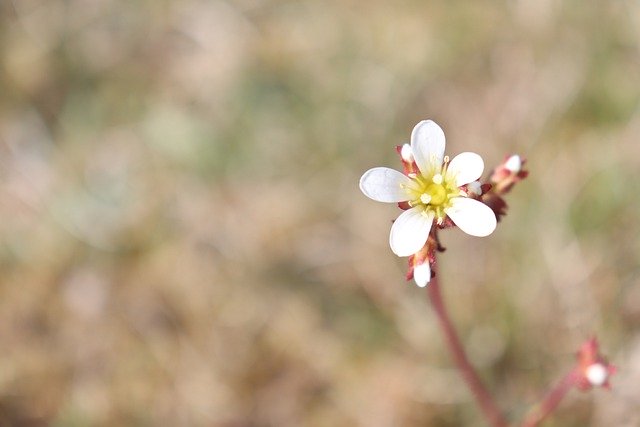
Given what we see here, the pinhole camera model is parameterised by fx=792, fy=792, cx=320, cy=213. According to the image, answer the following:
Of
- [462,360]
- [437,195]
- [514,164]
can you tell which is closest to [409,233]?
[437,195]

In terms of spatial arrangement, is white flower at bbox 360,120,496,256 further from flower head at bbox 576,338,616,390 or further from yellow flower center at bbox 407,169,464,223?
flower head at bbox 576,338,616,390

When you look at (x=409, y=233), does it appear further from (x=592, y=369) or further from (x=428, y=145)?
(x=592, y=369)

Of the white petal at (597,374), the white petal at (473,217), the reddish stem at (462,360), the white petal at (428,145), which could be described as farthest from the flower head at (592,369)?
the white petal at (428,145)

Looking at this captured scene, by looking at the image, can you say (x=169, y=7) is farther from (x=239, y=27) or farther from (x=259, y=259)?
(x=259, y=259)

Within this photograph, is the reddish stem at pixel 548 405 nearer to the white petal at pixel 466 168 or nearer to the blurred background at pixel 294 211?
the blurred background at pixel 294 211

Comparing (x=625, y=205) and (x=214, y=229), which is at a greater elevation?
(x=214, y=229)

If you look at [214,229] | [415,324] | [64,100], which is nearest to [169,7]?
[64,100]

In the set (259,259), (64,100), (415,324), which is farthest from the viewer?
(64,100)
